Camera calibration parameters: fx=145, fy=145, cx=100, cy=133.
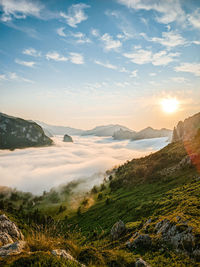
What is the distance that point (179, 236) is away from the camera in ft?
43.3

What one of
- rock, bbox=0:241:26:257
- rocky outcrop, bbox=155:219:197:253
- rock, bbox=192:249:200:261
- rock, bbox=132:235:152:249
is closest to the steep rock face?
rocky outcrop, bbox=155:219:197:253

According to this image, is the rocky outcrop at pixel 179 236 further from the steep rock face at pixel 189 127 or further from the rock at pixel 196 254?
the steep rock face at pixel 189 127

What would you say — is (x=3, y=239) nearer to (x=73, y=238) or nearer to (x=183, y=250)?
(x=73, y=238)

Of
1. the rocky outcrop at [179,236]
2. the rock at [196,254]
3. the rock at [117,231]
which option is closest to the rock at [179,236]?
the rocky outcrop at [179,236]

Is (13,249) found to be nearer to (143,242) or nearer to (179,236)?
(143,242)

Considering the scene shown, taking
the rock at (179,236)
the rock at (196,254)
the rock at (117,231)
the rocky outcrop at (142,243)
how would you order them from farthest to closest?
1. the rock at (117,231)
2. the rocky outcrop at (142,243)
3. the rock at (179,236)
4. the rock at (196,254)

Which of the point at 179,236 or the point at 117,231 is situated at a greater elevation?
the point at 179,236

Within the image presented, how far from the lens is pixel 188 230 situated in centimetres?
1306

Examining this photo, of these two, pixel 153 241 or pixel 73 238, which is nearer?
pixel 73 238

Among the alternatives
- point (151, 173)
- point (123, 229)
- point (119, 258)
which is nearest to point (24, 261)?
point (119, 258)

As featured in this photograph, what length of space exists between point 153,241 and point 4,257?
1332 cm

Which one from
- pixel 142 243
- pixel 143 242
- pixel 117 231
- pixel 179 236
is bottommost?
pixel 117 231

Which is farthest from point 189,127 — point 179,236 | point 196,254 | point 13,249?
point 13,249

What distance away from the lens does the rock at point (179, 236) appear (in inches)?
472
